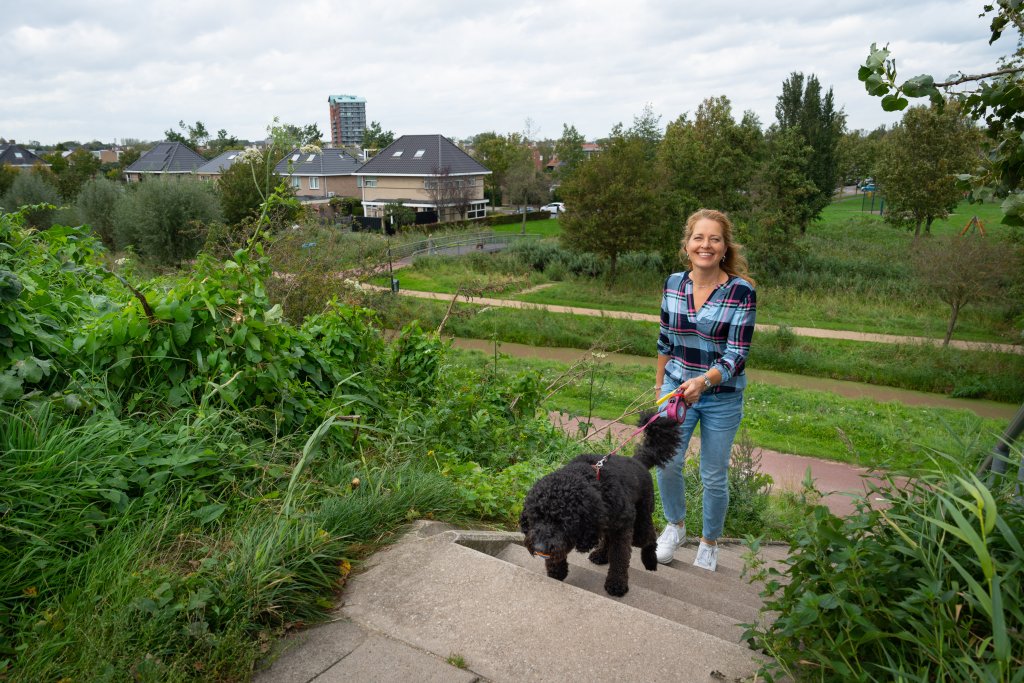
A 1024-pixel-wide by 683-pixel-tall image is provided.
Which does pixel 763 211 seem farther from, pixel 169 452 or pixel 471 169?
pixel 471 169

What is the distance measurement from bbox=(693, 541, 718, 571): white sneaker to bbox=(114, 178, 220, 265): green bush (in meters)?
21.3

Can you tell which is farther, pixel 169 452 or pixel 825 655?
pixel 169 452

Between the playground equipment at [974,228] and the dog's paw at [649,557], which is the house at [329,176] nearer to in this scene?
the playground equipment at [974,228]

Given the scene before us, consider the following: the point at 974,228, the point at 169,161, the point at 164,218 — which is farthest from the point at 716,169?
the point at 169,161

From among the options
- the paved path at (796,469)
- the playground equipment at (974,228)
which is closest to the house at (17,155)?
the playground equipment at (974,228)

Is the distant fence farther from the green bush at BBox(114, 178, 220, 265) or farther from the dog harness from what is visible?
the dog harness

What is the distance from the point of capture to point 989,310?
1895 centimetres

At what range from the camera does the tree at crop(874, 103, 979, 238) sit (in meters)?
24.1

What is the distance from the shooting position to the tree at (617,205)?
23469 mm

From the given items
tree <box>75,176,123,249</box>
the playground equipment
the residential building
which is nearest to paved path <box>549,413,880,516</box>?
the playground equipment

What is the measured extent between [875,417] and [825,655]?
449 inches

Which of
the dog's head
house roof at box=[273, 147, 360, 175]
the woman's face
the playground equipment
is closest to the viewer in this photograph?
the dog's head

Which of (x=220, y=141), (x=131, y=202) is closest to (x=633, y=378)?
(x=131, y=202)

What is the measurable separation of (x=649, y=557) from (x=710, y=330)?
122cm
